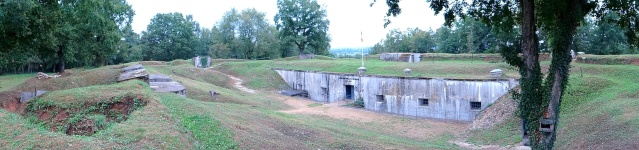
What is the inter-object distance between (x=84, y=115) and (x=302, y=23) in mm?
40996

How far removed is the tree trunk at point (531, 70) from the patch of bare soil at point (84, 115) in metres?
9.73

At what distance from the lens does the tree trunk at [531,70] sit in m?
11.2

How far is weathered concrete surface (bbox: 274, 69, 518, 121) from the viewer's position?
24.2 m

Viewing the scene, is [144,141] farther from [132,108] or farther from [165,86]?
[165,86]

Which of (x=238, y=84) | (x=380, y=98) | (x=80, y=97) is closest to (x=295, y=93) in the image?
(x=238, y=84)

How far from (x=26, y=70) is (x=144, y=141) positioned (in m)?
47.8

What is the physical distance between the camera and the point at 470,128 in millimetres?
21141

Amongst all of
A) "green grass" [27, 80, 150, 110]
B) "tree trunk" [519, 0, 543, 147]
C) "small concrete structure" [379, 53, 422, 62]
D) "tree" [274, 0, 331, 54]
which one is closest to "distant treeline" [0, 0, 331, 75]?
"tree" [274, 0, 331, 54]

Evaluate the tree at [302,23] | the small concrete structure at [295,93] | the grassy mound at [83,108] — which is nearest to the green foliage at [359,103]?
the small concrete structure at [295,93]

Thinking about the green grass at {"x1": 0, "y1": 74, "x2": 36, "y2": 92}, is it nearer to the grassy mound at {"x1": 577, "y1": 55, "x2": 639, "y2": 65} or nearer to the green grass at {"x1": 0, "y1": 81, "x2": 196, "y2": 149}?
the green grass at {"x1": 0, "y1": 81, "x2": 196, "y2": 149}

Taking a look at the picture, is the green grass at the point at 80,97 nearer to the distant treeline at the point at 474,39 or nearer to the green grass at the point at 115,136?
the green grass at the point at 115,136

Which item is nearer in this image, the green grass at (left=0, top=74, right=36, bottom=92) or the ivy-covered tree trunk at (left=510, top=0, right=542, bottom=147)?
the ivy-covered tree trunk at (left=510, top=0, right=542, bottom=147)

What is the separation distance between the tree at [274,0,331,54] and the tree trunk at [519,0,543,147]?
41226 millimetres

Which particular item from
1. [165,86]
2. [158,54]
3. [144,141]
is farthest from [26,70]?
[144,141]
